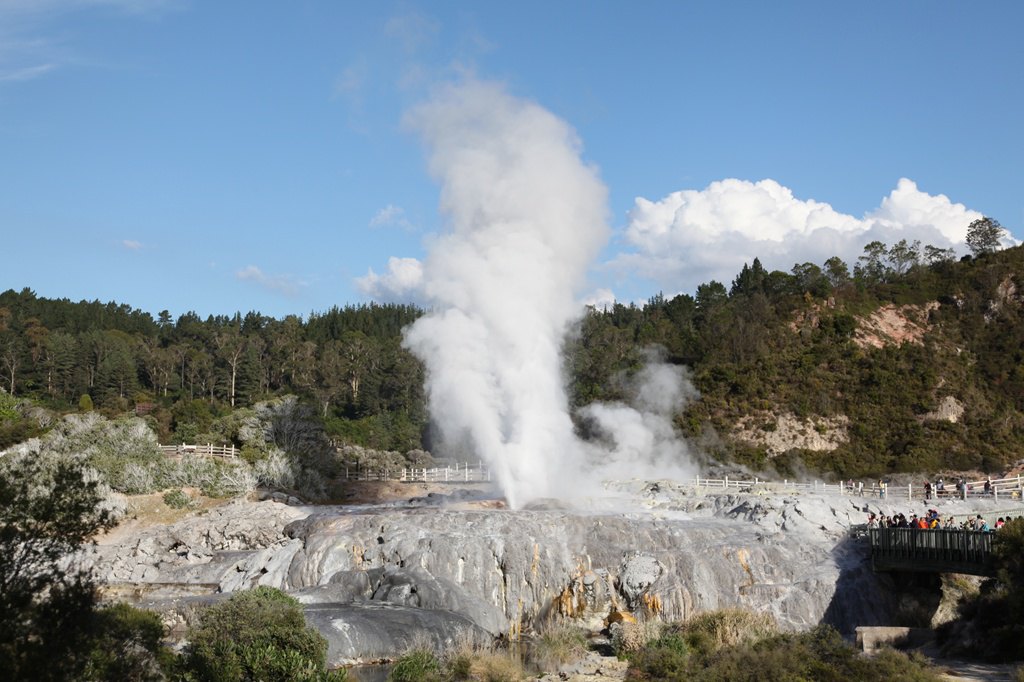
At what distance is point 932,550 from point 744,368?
47811 millimetres

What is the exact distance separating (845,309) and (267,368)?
196 ft

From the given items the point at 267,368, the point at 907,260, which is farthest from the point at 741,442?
the point at 267,368

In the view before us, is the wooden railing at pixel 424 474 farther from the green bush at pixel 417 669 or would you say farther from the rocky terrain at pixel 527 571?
the green bush at pixel 417 669

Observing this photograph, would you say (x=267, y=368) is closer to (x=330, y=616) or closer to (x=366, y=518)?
(x=366, y=518)

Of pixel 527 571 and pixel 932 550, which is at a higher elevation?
pixel 932 550

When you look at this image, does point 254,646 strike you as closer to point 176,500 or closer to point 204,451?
point 176,500

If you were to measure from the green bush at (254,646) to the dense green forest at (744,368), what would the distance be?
38367 millimetres

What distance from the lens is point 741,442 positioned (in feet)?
212

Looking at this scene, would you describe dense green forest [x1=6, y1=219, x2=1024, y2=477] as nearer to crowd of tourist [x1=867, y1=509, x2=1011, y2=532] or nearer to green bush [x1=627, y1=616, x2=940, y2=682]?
crowd of tourist [x1=867, y1=509, x2=1011, y2=532]

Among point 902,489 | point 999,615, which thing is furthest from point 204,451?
point 999,615

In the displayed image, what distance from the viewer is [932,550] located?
25.6 m

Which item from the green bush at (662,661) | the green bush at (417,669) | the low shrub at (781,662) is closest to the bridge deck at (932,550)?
the low shrub at (781,662)

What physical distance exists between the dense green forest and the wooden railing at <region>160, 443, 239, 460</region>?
590 centimetres

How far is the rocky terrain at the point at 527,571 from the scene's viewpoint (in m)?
25.6
